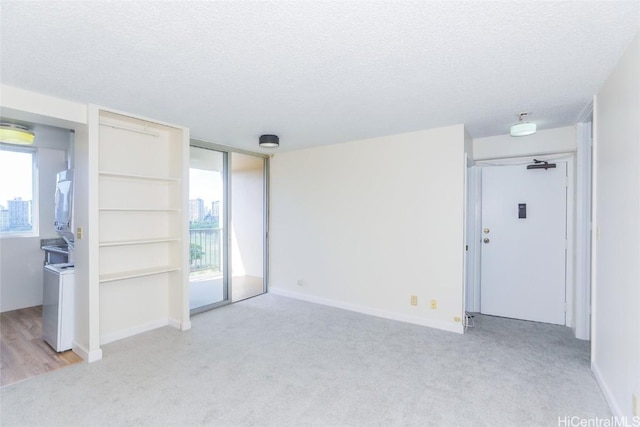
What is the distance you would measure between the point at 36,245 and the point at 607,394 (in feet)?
21.9

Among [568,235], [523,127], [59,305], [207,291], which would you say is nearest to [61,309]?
[59,305]

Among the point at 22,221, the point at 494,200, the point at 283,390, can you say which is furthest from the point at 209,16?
the point at 22,221

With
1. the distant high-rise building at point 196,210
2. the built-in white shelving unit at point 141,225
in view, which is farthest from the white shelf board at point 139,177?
the distant high-rise building at point 196,210

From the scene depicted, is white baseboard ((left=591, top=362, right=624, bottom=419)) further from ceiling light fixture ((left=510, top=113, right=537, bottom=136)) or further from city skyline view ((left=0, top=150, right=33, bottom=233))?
city skyline view ((left=0, top=150, right=33, bottom=233))

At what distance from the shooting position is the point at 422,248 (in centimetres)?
377

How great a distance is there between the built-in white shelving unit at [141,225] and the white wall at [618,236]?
3794 mm

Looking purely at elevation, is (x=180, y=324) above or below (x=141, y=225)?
below

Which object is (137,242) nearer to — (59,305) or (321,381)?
(59,305)

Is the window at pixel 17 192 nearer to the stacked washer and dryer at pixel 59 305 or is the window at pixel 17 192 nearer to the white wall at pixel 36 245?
the white wall at pixel 36 245

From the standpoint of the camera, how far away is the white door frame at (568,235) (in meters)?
3.70

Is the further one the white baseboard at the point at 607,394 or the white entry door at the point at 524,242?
the white entry door at the point at 524,242

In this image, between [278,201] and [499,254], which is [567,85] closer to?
[499,254]

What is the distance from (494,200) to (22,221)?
21.9 feet

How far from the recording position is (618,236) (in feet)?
6.72
